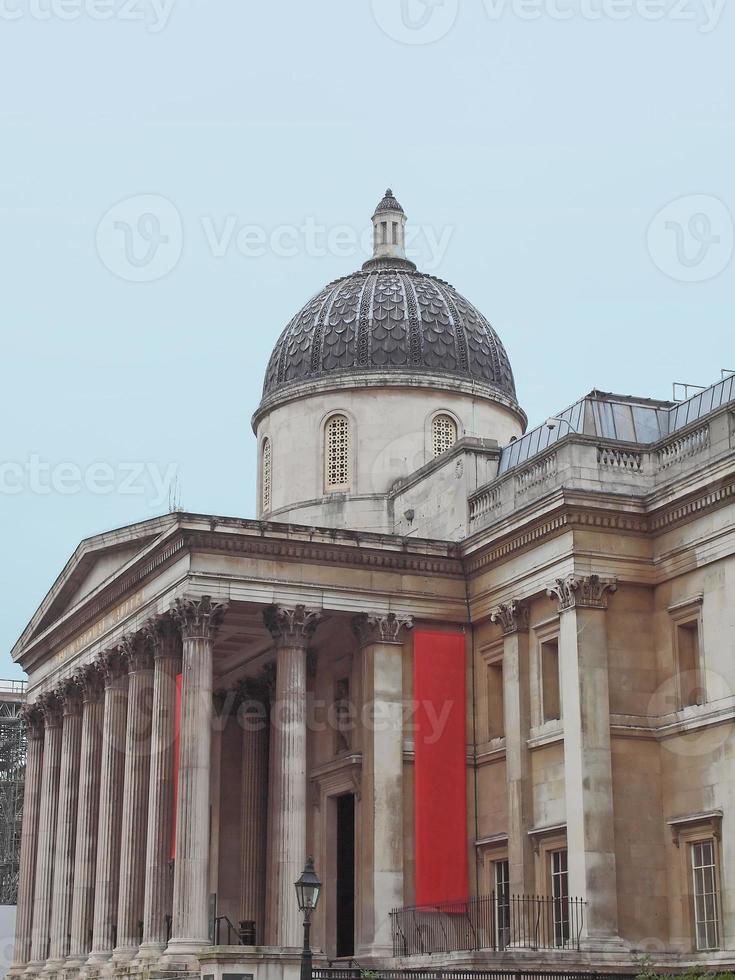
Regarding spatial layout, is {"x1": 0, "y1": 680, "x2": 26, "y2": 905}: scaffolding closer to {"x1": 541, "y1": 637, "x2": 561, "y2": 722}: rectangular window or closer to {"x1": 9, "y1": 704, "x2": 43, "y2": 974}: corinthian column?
{"x1": 9, "y1": 704, "x2": 43, "y2": 974}: corinthian column

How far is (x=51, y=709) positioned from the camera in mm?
50125

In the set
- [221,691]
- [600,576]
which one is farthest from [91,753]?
[600,576]

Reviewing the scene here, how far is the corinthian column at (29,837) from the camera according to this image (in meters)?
50.8

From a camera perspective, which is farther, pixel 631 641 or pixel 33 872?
pixel 33 872

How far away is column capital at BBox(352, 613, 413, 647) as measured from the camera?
3938 centimetres

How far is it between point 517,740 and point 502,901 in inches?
158

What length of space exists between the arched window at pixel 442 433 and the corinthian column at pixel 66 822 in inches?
511

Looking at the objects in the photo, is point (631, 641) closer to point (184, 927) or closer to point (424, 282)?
point (184, 927)

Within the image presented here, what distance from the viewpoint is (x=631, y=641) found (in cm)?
3578

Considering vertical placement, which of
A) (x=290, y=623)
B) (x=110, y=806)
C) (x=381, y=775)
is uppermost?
(x=290, y=623)

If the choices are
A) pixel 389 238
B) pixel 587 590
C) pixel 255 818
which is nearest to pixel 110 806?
pixel 255 818

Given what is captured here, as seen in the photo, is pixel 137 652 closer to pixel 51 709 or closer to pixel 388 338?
pixel 51 709

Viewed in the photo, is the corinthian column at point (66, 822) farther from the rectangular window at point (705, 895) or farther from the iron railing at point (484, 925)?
the rectangular window at point (705, 895)

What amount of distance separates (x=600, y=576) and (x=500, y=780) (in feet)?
20.5
